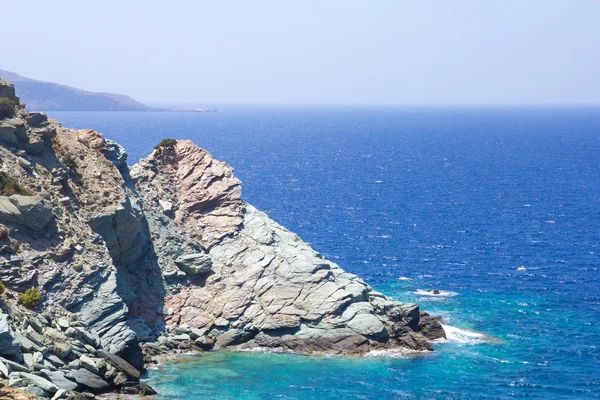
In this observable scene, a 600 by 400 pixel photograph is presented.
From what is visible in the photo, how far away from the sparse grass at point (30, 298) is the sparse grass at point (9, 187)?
1050 cm

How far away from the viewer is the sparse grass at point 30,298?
6062cm

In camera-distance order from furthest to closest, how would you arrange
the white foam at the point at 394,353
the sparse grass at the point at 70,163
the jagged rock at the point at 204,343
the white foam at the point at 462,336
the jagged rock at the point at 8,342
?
the white foam at the point at 462,336 < the sparse grass at the point at 70,163 < the white foam at the point at 394,353 < the jagged rock at the point at 204,343 < the jagged rock at the point at 8,342

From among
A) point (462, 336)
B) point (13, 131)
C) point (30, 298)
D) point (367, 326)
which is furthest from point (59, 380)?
point (462, 336)

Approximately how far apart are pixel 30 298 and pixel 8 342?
8214 millimetres

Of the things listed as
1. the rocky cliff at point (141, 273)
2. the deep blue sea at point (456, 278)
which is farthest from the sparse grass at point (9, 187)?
the deep blue sea at point (456, 278)

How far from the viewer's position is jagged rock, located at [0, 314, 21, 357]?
52562 mm

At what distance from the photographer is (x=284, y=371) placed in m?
67.8

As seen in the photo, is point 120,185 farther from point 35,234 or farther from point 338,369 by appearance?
point 338,369

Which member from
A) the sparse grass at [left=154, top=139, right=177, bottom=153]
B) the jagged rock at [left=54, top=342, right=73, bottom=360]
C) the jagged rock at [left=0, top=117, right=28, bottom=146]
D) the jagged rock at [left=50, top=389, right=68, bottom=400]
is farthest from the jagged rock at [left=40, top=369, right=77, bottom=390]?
the sparse grass at [left=154, top=139, right=177, bottom=153]

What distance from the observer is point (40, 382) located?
51781 mm

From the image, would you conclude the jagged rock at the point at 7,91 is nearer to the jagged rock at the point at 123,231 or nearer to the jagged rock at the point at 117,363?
the jagged rock at the point at 123,231

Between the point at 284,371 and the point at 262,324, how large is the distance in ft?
28.0

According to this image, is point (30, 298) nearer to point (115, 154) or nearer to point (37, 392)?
point (37, 392)

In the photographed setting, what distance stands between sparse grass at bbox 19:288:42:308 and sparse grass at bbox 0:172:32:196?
1050cm
